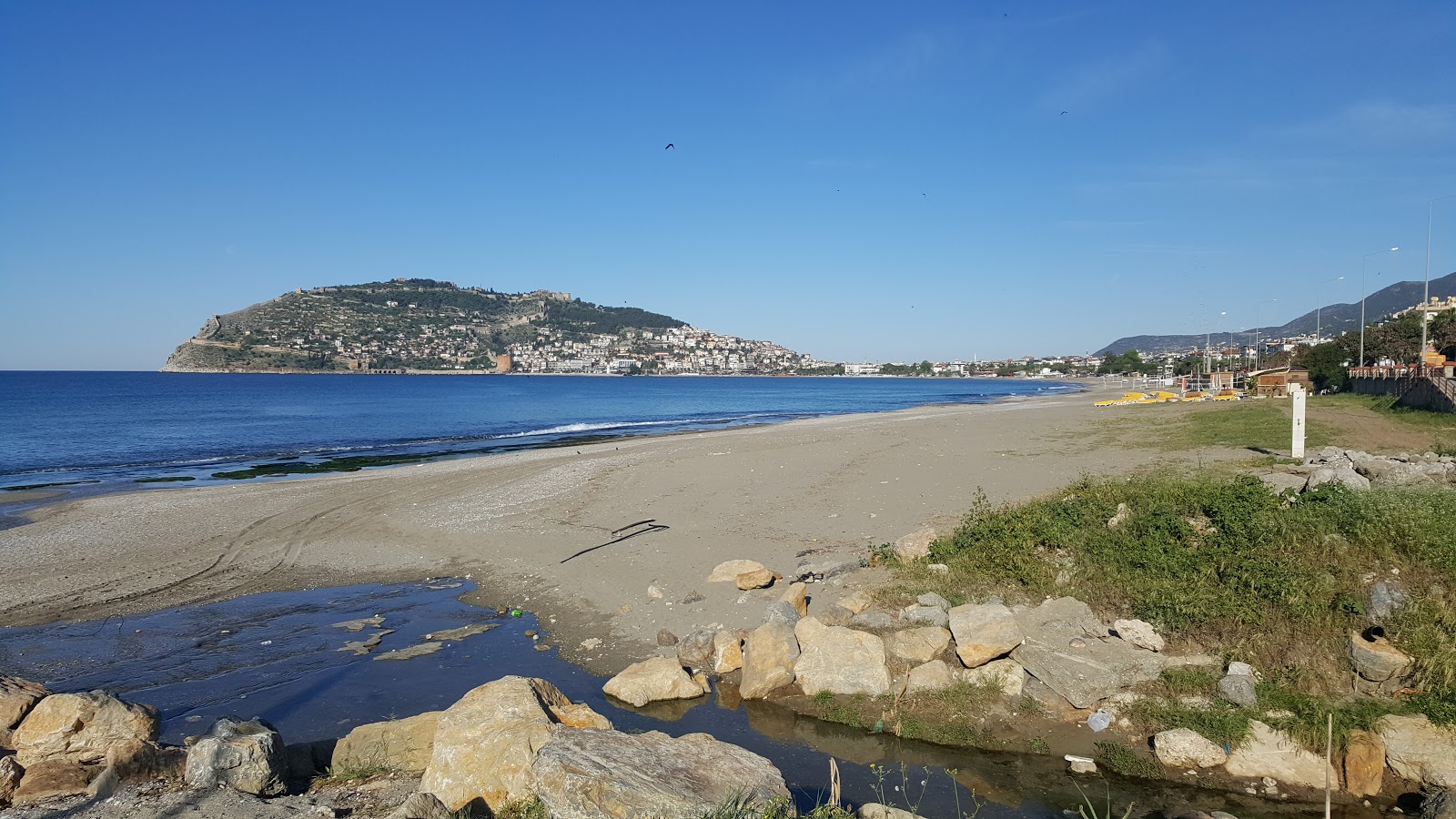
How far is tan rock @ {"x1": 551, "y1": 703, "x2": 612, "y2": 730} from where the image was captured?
6.50 meters

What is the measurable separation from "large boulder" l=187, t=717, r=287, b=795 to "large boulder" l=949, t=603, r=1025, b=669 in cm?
656

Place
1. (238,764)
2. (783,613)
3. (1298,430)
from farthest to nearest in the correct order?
(1298,430) → (783,613) → (238,764)

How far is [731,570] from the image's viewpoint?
452 inches

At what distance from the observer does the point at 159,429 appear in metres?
47.7

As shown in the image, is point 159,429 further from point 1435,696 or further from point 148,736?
point 1435,696

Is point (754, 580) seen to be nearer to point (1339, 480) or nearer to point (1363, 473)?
point (1339, 480)

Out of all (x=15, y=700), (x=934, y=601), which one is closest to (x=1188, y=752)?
(x=934, y=601)

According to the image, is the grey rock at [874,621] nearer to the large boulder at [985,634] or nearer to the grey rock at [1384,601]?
the large boulder at [985,634]

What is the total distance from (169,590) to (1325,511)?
698 inches

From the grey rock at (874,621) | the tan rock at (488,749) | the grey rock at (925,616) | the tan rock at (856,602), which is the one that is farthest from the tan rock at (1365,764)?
the tan rock at (488,749)

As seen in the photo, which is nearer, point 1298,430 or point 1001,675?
point 1001,675

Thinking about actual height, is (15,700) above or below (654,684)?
above

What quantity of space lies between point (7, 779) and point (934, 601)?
8.94 metres

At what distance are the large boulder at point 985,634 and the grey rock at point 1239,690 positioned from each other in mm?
1858
